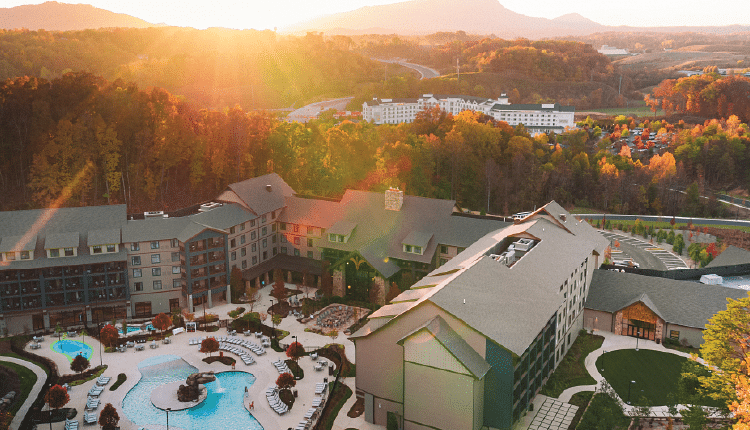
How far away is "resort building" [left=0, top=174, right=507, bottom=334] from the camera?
51250 mm

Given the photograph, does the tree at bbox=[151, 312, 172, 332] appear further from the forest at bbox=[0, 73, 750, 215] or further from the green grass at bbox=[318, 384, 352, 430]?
the forest at bbox=[0, 73, 750, 215]

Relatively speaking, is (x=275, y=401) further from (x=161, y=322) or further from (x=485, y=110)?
(x=485, y=110)

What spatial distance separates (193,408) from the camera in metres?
40.9

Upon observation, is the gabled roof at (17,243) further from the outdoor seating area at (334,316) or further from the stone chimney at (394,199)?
the stone chimney at (394,199)

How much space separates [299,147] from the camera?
8312 centimetres

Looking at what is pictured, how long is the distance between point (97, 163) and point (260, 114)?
2379cm

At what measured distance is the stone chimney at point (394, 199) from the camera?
201 ft

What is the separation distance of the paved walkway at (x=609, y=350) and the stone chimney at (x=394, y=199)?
2282cm

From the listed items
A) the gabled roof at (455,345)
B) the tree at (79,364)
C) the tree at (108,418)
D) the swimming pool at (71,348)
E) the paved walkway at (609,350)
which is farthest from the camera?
the swimming pool at (71,348)

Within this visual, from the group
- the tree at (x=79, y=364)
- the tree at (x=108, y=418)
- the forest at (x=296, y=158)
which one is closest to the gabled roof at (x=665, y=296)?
the forest at (x=296, y=158)

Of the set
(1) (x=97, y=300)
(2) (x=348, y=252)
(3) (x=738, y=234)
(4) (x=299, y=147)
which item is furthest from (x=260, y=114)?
(3) (x=738, y=234)

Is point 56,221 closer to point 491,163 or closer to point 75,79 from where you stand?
point 75,79

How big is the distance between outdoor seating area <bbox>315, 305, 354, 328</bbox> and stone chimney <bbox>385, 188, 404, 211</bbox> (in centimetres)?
1188

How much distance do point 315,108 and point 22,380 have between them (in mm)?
110623
